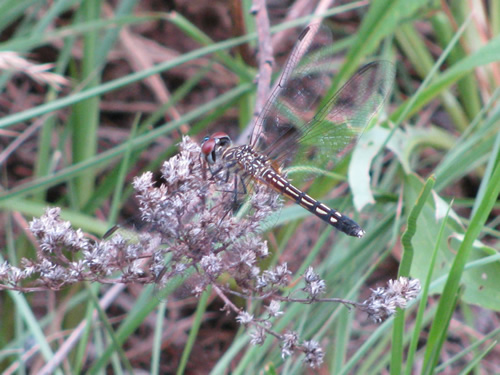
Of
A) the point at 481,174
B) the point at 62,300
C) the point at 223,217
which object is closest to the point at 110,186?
the point at 62,300

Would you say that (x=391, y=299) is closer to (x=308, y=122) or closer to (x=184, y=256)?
(x=184, y=256)

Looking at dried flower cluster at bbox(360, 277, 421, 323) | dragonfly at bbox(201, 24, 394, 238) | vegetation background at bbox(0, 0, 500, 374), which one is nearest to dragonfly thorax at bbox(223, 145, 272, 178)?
dragonfly at bbox(201, 24, 394, 238)

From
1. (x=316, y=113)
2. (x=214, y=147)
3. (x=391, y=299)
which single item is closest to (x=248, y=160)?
(x=214, y=147)

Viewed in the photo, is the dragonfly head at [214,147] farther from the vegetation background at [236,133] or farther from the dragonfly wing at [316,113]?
the vegetation background at [236,133]

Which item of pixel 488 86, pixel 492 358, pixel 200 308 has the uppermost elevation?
pixel 488 86

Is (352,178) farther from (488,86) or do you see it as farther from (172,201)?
(488,86)

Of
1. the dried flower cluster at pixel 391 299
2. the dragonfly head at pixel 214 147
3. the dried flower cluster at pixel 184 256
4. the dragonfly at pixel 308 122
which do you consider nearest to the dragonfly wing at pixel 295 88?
the dragonfly at pixel 308 122
